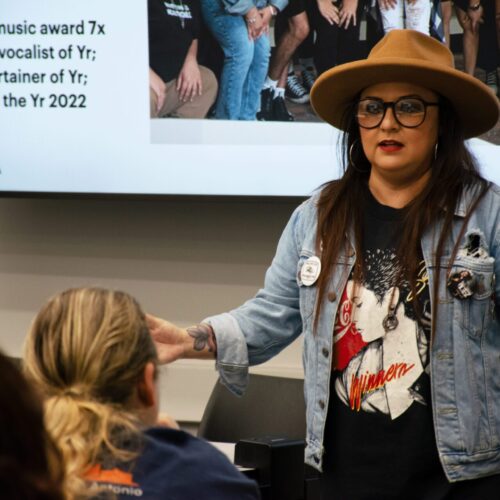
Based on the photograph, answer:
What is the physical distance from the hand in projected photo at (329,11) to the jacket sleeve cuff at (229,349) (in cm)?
144

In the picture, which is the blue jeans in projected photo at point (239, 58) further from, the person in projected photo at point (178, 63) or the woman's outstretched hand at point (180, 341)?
the woman's outstretched hand at point (180, 341)

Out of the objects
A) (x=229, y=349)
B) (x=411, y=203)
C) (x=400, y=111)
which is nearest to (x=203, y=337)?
(x=229, y=349)

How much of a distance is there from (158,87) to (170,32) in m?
0.19

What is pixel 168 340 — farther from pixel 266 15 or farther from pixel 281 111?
pixel 266 15

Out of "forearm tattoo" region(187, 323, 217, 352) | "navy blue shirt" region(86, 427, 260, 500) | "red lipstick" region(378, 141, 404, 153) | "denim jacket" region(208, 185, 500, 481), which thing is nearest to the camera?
"navy blue shirt" region(86, 427, 260, 500)

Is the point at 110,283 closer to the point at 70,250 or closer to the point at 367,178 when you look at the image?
the point at 70,250

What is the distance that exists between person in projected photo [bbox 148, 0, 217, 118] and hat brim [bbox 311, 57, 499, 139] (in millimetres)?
1226

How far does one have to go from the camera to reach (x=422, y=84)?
2.18m

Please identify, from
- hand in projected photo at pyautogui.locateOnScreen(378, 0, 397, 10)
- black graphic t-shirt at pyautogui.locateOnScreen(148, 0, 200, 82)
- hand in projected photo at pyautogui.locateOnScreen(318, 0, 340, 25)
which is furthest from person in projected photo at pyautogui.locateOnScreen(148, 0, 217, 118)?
hand in projected photo at pyautogui.locateOnScreen(378, 0, 397, 10)

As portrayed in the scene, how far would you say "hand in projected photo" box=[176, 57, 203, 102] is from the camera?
3520 mm

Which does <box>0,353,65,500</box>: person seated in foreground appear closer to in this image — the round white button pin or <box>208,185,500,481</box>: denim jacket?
<box>208,185,500,481</box>: denim jacket

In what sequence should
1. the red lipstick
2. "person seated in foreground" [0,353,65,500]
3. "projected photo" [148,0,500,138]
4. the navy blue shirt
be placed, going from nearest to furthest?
"person seated in foreground" [0,353,65,500] → the navy blue shirt → the red lipstick → "projected photo" [148,0,500,138]

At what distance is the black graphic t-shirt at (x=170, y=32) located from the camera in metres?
3.51

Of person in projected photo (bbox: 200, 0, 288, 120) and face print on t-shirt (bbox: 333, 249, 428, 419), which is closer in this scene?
face print on t-shirt (bbox: 333, 249, 428, 419)
